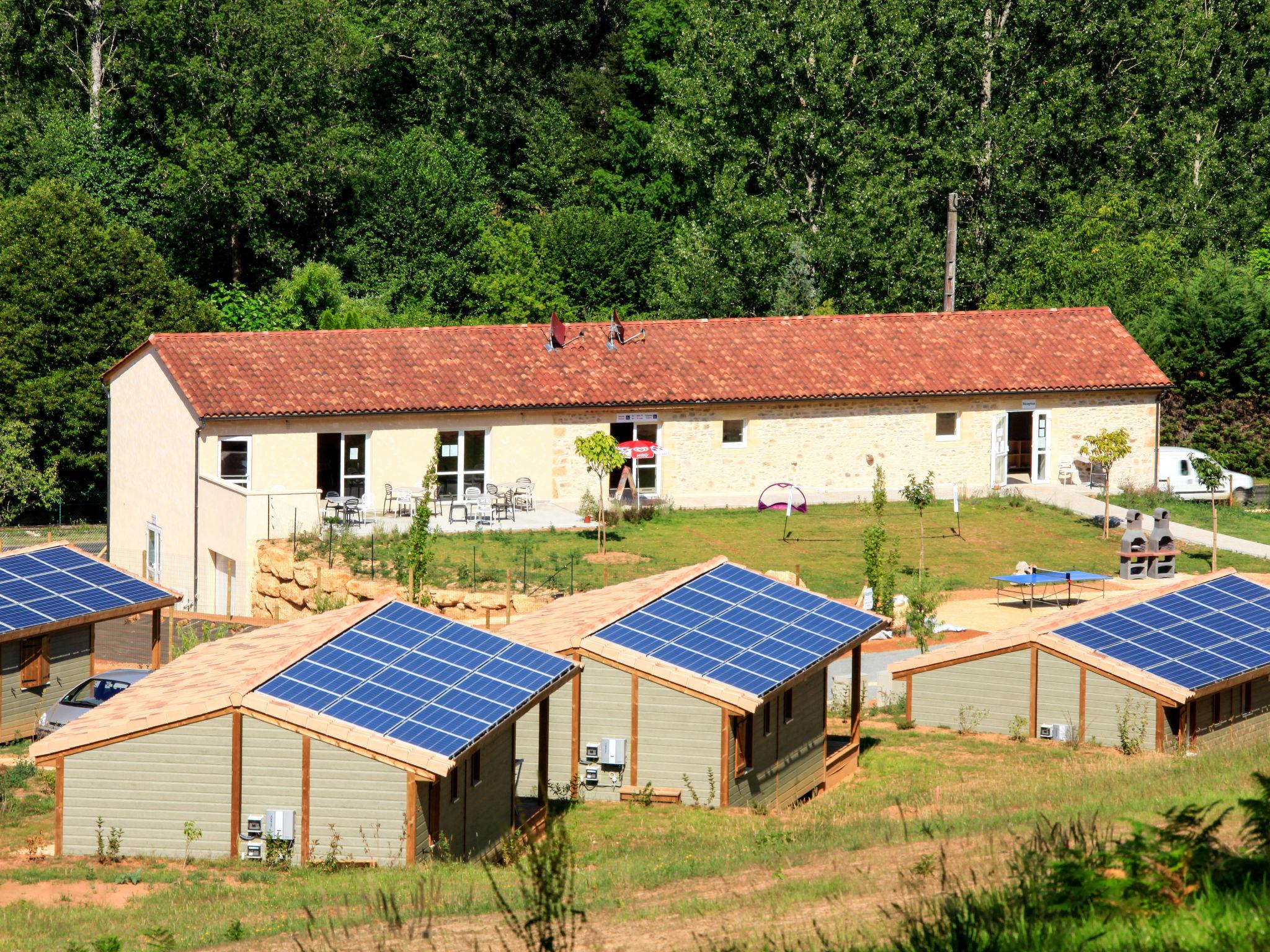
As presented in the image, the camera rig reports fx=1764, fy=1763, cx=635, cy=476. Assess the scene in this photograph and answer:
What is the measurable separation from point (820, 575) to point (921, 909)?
70.8ft

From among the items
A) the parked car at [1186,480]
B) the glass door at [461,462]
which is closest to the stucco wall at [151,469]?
the glass door at [461,462]

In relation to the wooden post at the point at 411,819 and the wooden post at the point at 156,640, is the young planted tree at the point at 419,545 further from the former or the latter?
the wooden post at the point at 411,819

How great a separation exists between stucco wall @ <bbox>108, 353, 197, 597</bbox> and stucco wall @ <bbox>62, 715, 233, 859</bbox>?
→ 18329 mm

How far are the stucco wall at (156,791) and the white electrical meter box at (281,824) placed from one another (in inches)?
17.8

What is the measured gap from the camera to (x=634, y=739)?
2116 centimetres

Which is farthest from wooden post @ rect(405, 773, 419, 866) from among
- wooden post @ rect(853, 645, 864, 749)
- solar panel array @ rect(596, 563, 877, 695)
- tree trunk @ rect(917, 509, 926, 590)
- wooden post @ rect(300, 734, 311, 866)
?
tree trunk @ rect(917, 509, 926, 590)

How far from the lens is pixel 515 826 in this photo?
1917 centimetres

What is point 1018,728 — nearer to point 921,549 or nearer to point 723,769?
point 723,769

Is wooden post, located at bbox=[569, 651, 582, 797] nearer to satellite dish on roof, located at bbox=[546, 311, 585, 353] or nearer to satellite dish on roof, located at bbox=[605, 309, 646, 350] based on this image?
satellite dish on roof, located at bbox=[546, 311, 585, 353]

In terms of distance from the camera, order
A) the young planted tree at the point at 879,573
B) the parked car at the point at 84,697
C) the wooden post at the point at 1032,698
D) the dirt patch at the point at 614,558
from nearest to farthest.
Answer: the parked car at the point at 84,697 < the wooden post at the point at 1032,698 < the young planted tree at the point at 879,573 < the dirt patch at the point at 614,558

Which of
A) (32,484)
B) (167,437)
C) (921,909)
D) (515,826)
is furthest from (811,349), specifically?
(921,909)

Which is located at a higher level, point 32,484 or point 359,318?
point 359,318

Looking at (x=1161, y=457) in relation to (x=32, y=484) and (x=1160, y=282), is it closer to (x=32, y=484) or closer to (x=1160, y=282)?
(x=1160, y=282)

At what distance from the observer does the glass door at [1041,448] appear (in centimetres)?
4275
